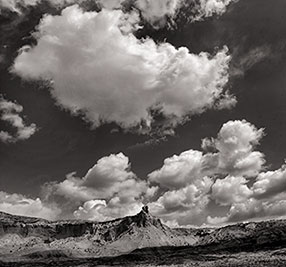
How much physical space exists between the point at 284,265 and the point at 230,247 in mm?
117184

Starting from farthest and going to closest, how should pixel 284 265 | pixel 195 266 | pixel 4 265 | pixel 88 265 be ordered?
pixel 4 265
pixel 88 265
pixel 195 266
pixel 284 265

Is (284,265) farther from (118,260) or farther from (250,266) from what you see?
Answer: (118,260)

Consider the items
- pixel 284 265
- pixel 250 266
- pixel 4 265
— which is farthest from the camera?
pixel 4 265

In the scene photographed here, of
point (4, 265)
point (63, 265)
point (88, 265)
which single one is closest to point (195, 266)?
point (88, 265)

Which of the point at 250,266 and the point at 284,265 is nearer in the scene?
the point at 284,265

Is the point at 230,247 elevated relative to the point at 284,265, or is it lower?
elevated

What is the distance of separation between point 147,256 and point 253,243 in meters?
53.3

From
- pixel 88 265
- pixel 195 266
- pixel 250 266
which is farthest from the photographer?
pixel 88 265

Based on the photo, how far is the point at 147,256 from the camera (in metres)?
196

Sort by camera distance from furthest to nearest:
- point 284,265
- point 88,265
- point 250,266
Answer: point 88,265
point 250,266
point 284,265

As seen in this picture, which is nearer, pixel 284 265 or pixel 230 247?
pixel 284 265

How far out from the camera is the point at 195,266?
11831cm

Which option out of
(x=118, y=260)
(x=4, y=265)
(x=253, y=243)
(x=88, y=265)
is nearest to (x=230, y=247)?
(x=253, y=243)

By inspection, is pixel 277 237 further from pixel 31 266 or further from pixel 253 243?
pixel 31 266
